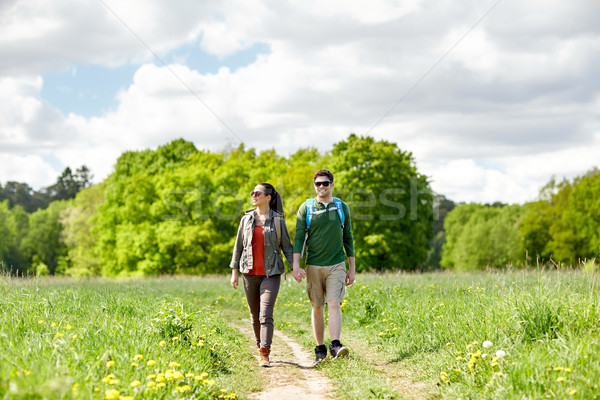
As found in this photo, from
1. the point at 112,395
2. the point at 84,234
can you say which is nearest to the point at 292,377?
the point at 112,395

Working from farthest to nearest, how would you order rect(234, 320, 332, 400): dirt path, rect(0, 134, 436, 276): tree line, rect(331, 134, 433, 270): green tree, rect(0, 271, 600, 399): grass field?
rect(0, 134, 436, 276): tree line, rect(331, 134, 433, 270): green tree, rect(234, 320, 332, 400): dirt path, rect(0, 271, 600, 399): grass field

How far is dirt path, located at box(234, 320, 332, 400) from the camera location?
18.5 feet

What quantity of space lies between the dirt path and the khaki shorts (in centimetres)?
89

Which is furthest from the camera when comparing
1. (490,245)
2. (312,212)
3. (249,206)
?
(490,245)

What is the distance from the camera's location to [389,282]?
44.8ft

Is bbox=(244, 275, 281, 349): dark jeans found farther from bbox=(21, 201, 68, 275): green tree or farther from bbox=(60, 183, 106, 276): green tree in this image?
bbox=(21, 201, 68, 275): green tree

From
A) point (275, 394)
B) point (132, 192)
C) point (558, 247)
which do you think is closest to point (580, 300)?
point (275, 394)

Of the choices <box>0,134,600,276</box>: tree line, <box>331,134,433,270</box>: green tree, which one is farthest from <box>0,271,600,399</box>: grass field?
<box>331,134,433,270</box>: green tree

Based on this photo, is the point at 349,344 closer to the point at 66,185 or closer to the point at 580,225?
the point at 580,225

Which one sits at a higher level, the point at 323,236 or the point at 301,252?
the point at 323,236

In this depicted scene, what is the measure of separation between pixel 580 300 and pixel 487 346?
1.64m

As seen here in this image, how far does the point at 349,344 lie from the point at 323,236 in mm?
2487

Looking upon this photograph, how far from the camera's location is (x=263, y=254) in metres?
7.32

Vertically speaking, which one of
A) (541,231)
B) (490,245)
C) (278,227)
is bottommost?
(490,245)
